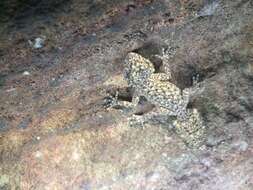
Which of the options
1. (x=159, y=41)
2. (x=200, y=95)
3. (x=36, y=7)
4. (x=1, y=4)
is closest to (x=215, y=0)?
(x=159, y=41)

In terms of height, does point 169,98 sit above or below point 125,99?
above

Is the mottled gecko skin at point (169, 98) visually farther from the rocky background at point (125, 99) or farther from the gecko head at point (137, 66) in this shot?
the rocky background at point (125, 99)

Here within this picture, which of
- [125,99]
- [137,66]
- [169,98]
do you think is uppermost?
[137,66]

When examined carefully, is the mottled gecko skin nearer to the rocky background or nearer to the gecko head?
the gecko head

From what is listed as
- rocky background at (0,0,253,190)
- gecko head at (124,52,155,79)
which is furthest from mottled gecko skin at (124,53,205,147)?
rocky background at (0,0,253,190)

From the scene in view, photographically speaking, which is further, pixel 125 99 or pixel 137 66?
pixel 125 99

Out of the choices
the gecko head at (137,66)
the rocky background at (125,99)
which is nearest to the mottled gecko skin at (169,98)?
the gecko head at (137,66)
